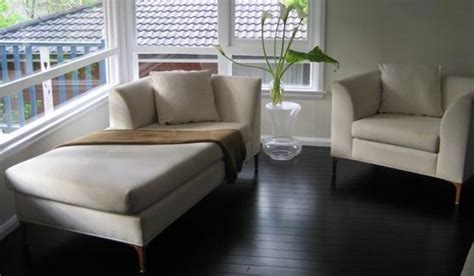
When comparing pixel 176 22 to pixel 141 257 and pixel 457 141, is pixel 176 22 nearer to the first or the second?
pixel 457 141

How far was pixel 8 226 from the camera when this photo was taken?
337 centimetres

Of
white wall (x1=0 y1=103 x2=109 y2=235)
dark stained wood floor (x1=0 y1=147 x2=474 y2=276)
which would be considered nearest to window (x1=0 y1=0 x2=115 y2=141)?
white wall (x1=0 y1=103 x2=109 y2=235)

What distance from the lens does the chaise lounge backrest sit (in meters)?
3.99

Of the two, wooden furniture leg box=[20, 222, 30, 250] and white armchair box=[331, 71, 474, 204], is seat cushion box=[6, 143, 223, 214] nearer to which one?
wooden furniture leg box=[20, 222, 30, 250]

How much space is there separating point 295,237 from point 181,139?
3.12ft

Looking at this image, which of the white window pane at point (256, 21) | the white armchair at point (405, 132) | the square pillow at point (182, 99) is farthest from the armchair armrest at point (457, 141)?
the white window pane at point (256, 21)

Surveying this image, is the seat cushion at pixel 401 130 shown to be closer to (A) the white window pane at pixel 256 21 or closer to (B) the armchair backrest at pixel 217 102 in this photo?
(B) the armchair backrest at pixel 217 102

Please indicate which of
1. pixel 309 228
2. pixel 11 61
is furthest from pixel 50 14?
pixel 309 228

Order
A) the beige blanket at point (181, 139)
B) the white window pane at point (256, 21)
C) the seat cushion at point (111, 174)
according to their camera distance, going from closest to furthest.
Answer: the seat cushion at point (111, 174), the beige blanket at point (181, 139), the white window pane at point (256, 21)

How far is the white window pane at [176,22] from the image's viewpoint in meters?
5.18

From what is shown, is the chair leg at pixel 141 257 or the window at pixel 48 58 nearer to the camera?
the chair leg at pixel 141 257

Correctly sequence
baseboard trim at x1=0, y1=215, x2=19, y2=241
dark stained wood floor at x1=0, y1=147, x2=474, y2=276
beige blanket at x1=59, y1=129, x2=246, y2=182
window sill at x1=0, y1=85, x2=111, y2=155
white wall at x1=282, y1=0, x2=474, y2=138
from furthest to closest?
1. white wall at x1=282, y1=0, x2=474, y2=138
2. beige blanket at x1=59, y1=129, x2=246, y2=182
3. window sill at x1=0, y1=85, x2=111, y2=155
4. baseboard trim at x1=0, y1=215, x2=19, y2=241
5. dark stained wood floor at x1=0, y1=147, x2=474, y2=276

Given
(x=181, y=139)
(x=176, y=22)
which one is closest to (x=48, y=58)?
(x=181, y=139)

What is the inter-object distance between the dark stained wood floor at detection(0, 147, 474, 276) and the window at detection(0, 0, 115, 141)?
85cm
